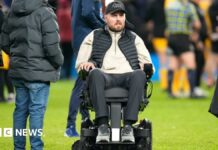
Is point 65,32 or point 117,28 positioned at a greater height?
point 117,28

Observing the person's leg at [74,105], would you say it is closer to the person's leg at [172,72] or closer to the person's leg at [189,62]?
the person's leg at [189,62]

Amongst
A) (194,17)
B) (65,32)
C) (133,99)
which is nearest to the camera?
(133,99)

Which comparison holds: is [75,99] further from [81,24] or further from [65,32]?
[65,32]

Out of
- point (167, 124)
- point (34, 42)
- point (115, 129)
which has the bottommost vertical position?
point (167, 124)

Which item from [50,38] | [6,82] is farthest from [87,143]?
[6,82]

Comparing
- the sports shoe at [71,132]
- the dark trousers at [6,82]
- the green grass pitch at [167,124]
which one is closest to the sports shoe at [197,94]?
the green grass pitch at [167,124]

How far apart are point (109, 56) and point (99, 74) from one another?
49 cm

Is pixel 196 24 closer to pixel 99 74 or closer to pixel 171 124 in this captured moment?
pixel 171 124

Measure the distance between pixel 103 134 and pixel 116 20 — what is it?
149 centimetres

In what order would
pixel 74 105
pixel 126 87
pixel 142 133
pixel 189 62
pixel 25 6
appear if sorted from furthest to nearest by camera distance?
pixel 189 62, pixel 74 105, pixel 25 6, pixel 126 87, pixel 142 133

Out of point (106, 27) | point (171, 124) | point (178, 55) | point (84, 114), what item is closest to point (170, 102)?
point (178, 55)

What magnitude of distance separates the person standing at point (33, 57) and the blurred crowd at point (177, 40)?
6.55 m

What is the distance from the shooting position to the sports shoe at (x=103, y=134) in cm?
932

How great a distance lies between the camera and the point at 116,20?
1014 centimetres
